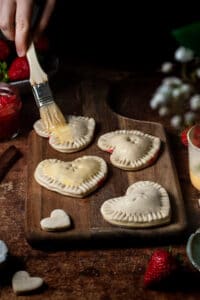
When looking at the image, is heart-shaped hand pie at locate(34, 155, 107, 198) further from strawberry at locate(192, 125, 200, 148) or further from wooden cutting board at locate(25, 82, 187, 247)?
strawberry at locate(192, 125, 200, 148)

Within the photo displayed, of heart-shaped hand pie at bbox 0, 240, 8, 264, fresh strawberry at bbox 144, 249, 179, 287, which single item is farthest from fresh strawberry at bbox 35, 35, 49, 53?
fresh strawberry at bbox 144, 249, 179, 287

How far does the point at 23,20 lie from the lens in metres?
1.75

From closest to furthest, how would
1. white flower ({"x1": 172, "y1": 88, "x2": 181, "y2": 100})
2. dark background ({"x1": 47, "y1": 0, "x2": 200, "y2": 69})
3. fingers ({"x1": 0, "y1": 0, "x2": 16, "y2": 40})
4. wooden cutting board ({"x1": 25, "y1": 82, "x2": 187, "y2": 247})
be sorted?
white flower ({"x1": 172, "y1": 88, "x2": 181, "y2": 100}) < wooden cutting board ({"x1": 25, "y1": 82, "x2": 187, "y2": 247}) < fingers ({"x1": 0, "y1": 0, "x2": 16, "y2": 40}) < dark background ({"x1": 47, "y1": 0, "x2": 200, "y2": 69})

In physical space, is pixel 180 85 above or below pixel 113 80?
above

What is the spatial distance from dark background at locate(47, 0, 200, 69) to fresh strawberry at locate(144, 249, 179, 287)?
1008mm

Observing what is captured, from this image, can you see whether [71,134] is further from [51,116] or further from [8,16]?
[8,16]

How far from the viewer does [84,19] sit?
7.73 ft

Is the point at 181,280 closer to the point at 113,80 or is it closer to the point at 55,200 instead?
the point at 55,200

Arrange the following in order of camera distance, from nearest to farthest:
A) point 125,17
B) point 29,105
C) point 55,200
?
1. point 55,200
2. point 29,105
3. point 125,17

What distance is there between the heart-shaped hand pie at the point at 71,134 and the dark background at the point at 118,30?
428 mm

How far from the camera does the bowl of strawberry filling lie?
1877 millimetres

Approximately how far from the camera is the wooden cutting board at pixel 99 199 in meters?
1.53

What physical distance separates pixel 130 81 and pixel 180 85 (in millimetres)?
1162

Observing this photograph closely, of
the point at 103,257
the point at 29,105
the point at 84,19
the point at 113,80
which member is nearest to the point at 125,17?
the point at 84,19
